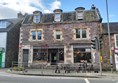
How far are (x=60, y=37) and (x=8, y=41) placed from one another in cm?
950

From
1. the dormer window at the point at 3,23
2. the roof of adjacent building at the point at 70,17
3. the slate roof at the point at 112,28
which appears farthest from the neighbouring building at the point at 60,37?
the dormer window at the point at 3,23

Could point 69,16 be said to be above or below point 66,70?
above

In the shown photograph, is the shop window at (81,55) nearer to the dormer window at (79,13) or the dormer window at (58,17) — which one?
the dormer window at (79,13)

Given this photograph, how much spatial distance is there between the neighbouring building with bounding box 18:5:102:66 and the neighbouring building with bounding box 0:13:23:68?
2655 millimetres

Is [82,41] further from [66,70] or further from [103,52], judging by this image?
[66,70]

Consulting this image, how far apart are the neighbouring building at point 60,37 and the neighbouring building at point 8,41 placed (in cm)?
265

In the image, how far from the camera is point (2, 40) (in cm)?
3181

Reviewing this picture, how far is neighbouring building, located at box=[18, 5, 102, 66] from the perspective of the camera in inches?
1136

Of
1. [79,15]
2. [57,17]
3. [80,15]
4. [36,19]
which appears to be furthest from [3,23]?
[80,15]

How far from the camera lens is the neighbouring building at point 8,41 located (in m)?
31.5

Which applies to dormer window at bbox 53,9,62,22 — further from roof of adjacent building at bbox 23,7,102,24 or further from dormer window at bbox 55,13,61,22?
roof of adjacent building at bbox 23,7,102,24

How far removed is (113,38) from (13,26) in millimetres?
18133

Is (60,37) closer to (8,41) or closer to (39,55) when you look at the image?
(39,55)

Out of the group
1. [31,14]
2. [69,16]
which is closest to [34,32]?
[31,14]
